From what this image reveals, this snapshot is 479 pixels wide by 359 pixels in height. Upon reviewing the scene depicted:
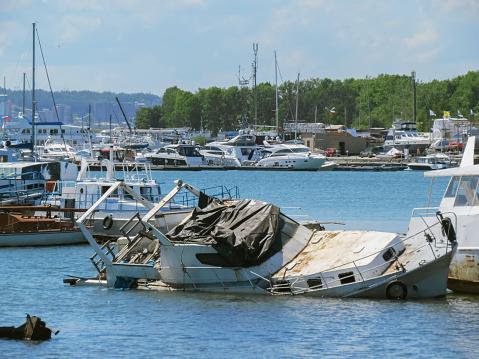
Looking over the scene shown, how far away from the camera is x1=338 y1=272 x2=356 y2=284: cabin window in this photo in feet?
137

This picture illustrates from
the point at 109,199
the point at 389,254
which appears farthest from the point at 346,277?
the point at 109,199

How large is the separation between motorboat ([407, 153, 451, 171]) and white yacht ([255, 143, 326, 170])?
507 inches

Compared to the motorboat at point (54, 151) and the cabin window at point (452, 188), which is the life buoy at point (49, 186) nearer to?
the cabin window at point (452, 188)

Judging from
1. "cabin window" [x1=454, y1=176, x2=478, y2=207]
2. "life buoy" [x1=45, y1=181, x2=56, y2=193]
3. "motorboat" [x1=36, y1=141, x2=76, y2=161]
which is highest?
"cabin window" [x1=454, y1=176, x2=478, y2=207]

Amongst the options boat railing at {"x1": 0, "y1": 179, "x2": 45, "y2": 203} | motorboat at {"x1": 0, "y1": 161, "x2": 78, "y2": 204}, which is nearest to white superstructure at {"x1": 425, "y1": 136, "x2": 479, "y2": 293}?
motorboat at {"x1": 0, "y1": 161, "x2": 78, "y2": 204}

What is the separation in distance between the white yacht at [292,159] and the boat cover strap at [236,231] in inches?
5177

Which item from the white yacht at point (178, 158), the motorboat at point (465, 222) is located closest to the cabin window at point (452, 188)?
the motorboat at point (465, 222)

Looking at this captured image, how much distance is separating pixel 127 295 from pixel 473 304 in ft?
39.8

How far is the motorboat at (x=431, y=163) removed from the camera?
539ft

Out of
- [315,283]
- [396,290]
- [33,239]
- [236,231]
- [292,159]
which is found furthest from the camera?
Answer: [292,159]

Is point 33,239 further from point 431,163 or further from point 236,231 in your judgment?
point 431,163

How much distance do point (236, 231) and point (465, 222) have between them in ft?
25.4

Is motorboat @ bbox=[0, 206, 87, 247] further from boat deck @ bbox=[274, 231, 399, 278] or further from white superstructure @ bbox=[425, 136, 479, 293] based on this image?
white superstructure @ bbox=[425, 136, 479, 293]

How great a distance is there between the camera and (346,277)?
41.8 meters
